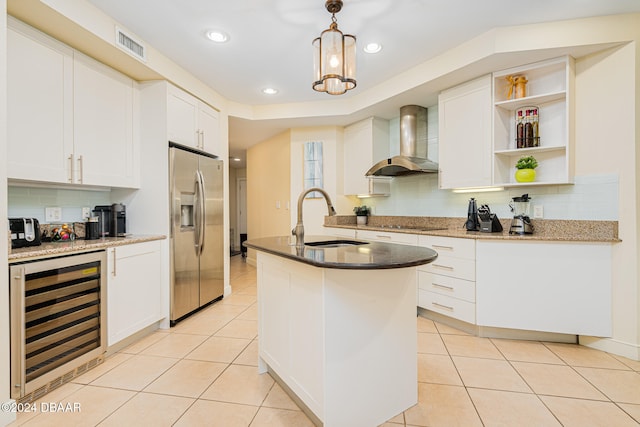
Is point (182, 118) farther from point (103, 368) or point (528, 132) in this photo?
point (528, 132)

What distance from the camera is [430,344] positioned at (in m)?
2.50

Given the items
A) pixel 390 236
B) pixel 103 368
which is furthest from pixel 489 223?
pixel 103 368

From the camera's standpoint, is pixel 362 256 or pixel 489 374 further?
pixel 489 374

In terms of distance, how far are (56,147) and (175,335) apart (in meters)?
1.74

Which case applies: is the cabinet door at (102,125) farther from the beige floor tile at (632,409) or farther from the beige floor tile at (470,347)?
the beige floor tile at (632,409)

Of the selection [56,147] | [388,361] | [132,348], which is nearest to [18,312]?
[132,348]

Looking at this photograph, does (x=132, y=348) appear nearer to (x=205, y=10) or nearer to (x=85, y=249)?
(x=85, y=249)

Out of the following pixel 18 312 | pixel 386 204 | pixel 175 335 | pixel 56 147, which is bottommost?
pixel 175 335

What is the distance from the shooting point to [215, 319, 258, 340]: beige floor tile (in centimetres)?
270

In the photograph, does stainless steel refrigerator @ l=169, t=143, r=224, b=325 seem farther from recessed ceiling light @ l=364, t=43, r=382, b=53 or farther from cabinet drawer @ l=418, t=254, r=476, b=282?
cabinet drawer @ l=418, t=254, r=476, b=282

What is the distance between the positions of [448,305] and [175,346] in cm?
240

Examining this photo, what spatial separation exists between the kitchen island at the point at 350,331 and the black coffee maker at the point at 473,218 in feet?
5.18

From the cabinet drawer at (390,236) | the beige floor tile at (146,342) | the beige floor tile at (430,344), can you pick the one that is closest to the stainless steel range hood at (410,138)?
the cabinet drawer at (390,236)

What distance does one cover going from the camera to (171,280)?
2.89 m
